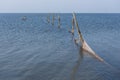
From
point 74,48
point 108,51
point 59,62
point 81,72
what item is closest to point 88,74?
point 81,72

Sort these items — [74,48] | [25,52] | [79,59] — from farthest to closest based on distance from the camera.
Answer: [74,48], [25,52], [79,59]

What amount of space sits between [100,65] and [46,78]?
7553 mm

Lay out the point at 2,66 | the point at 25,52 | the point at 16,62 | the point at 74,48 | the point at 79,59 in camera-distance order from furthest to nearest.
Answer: the point at 74,48 < the point at 25,52 < the point at 79,59 < the point at 16,62 < the point at 2,66

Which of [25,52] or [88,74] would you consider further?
[25,52]

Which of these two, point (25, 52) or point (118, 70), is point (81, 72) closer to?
point (118, 70)

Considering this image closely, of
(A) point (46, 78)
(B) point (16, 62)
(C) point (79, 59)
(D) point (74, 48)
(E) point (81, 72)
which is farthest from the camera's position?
(D) point (74, 48)

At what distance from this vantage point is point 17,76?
70.9 feet

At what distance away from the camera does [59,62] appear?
89.4 feet

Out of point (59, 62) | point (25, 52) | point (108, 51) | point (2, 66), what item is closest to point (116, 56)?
point (108, 51)

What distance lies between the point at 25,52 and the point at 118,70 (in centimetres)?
1391

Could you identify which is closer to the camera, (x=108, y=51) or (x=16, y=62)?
(x=16, y=62)

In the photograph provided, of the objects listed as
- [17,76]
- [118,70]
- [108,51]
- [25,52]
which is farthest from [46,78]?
[108,51]

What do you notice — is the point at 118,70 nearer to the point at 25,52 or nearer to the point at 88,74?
the point at 88,74

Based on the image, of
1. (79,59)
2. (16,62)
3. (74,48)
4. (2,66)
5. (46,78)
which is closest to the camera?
(46,78)
